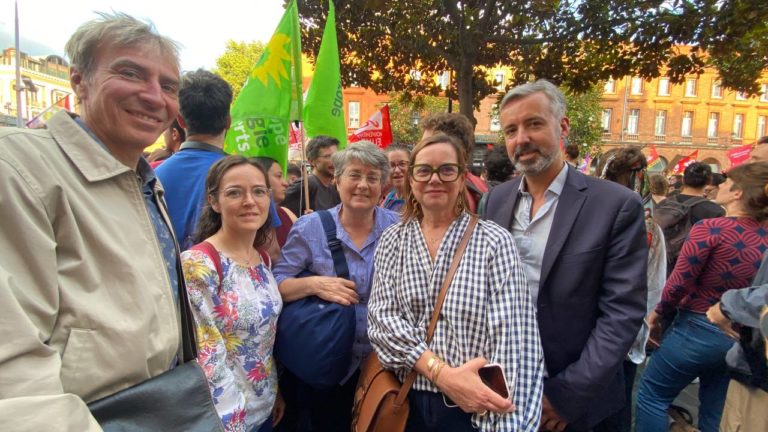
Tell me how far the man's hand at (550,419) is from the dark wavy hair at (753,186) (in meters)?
1.93

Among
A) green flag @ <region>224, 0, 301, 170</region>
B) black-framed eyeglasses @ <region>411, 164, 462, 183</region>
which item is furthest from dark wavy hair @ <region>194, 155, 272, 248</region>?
green flag @ <region>224, 0, 301, 170</region>

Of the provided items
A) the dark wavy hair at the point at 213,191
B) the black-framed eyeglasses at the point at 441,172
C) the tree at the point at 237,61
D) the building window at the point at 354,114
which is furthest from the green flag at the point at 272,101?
the building window at the point at 354,114

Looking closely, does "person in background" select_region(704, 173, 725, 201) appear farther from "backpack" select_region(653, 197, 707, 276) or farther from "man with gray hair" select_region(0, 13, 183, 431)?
"man with gray hair" select_region(0, 13, 183, 431)

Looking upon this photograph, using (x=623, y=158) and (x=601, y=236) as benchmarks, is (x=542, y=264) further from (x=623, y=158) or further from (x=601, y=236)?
(x=623, y=158)

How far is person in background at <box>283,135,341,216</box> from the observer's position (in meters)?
4.84

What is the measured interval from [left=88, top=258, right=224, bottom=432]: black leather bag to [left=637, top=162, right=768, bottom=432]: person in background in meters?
3.16

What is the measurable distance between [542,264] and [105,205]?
67.6 inches

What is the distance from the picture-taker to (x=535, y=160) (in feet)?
7.07

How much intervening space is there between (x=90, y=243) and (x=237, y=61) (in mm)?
30642

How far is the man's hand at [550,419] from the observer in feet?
6.50

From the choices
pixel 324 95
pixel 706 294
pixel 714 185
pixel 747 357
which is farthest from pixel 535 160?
pixel 714 185

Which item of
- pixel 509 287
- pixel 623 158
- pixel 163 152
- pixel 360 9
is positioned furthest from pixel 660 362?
pixel 360 9

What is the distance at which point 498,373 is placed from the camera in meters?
1.71

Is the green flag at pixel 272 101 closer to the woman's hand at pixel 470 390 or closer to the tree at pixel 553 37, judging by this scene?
the tree at pixel 553 37
